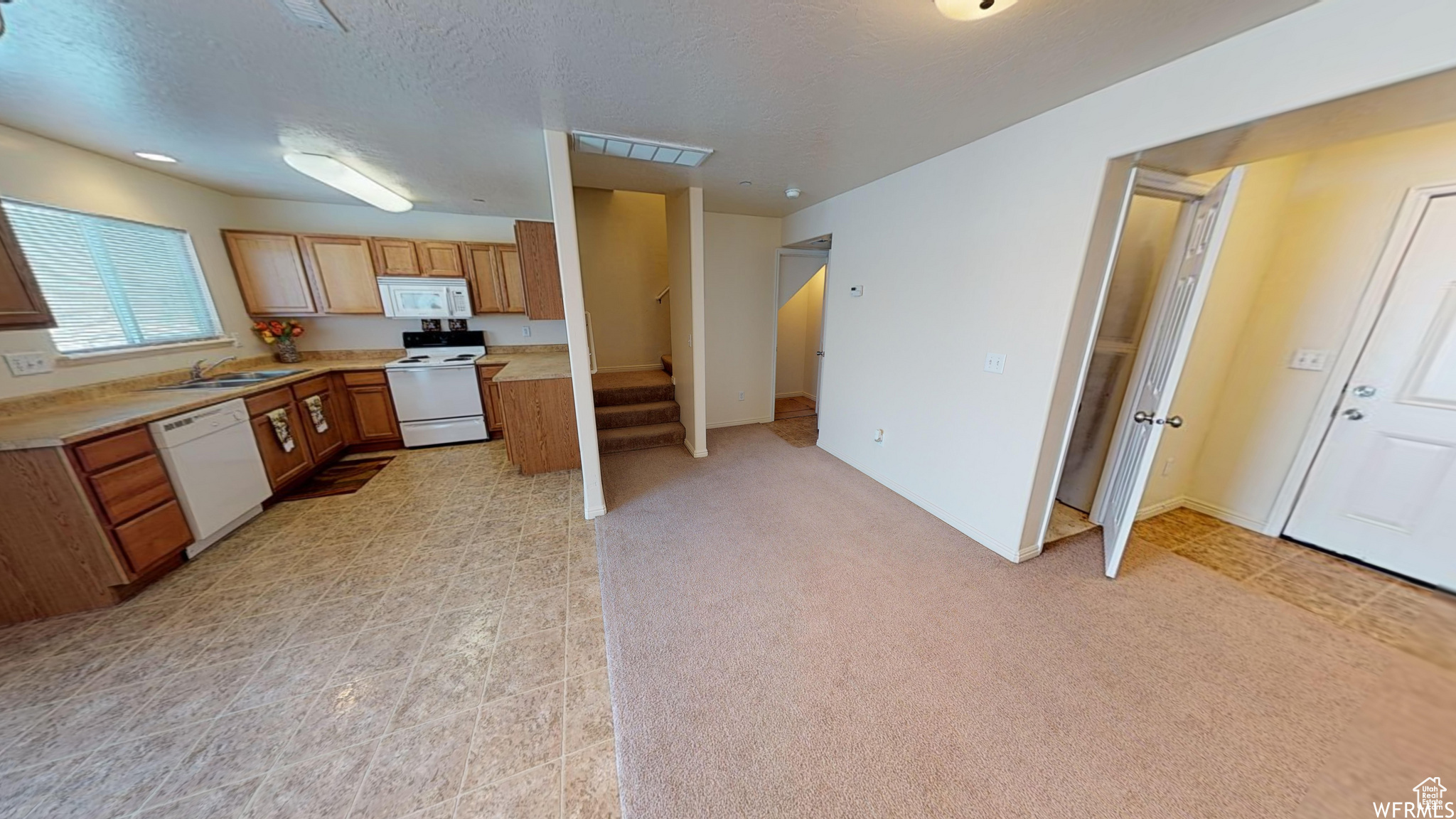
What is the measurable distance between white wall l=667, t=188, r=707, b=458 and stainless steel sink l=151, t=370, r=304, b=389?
10.8 ft

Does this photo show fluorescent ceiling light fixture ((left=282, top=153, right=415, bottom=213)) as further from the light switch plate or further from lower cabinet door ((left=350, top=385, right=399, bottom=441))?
the light switch plate

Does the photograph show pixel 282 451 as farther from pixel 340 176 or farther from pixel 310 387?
pixel 340 176

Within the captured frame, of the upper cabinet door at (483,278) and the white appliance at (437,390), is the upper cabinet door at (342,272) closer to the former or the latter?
the white appliance at (437,390)

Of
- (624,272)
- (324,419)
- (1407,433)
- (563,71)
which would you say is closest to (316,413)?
(324,419)

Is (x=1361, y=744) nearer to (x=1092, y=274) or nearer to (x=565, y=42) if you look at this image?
(x=1092, y=274)

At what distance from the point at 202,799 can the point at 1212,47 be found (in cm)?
437

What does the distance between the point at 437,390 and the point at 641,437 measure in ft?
6.83

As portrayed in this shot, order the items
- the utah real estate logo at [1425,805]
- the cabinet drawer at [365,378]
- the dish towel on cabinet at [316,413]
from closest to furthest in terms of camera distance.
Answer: the utah real estate logo at [1425,805] < the dish towel on cabinet at [316,413] < the cabinet drawer at [365,378]

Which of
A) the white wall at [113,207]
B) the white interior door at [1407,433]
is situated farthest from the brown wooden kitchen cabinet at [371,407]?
the white interior door at [1407,433]

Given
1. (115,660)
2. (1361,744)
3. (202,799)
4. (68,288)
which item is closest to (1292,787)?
(1361,744)

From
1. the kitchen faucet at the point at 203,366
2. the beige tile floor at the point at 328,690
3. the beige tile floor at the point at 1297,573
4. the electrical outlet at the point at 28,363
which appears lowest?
the beige tile floor at the point at 328,690

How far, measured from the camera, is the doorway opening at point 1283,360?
6.40ft

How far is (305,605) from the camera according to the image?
203 centimetres

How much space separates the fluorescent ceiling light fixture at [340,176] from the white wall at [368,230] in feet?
2.79
